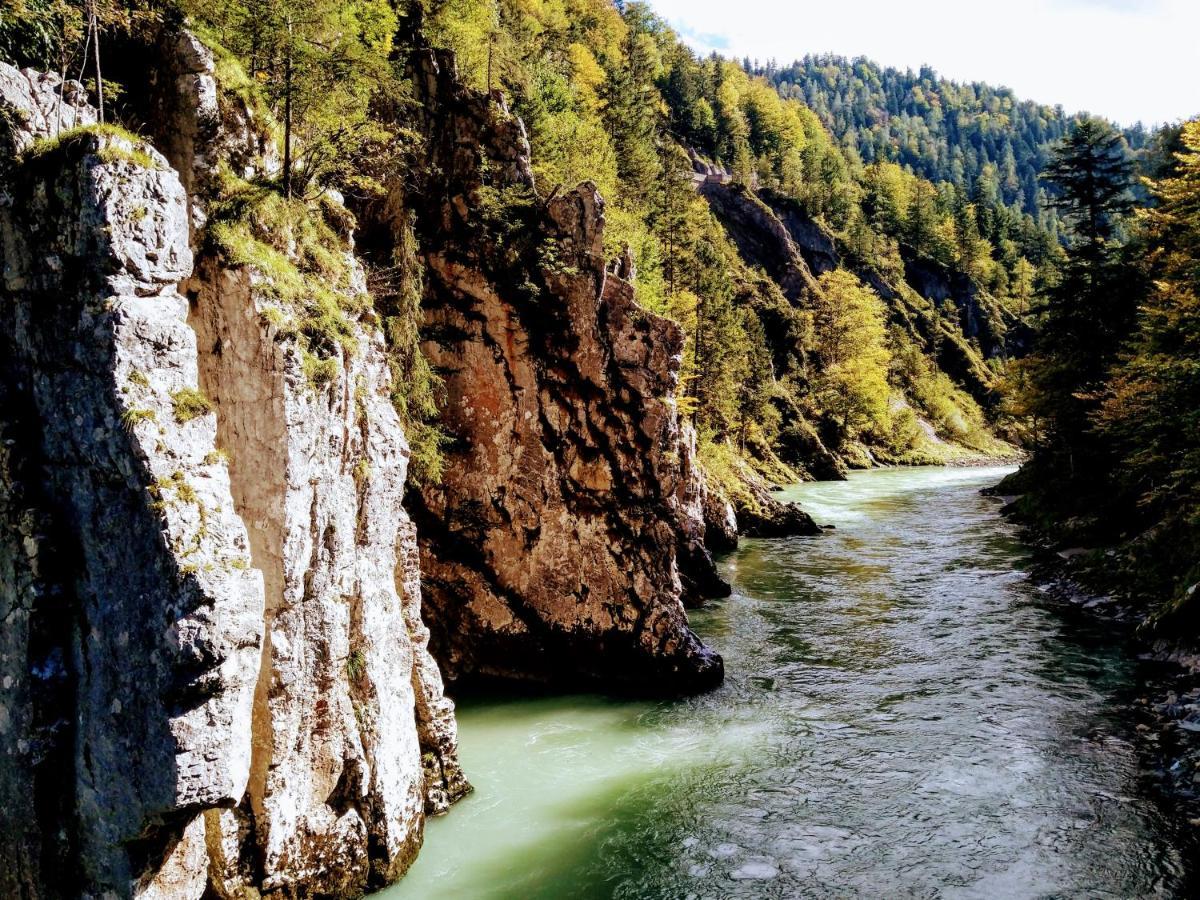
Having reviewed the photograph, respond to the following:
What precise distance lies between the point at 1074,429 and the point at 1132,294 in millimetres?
6393

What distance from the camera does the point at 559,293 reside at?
18938mm

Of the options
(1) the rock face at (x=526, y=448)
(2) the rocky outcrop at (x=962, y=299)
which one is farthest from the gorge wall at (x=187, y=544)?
(2) the rocky outcrop at (x=962, y=299)

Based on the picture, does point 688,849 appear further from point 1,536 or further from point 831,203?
point 831,203

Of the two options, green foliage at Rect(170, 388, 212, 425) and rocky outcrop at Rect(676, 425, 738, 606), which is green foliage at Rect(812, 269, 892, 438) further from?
green foliage at Rect(170, 388, 212, 425)

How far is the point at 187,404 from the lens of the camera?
8305mm

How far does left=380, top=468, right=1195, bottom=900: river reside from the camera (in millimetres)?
11539

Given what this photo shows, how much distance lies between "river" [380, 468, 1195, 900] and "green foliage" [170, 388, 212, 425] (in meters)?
7.51

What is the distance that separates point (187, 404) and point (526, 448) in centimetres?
1069

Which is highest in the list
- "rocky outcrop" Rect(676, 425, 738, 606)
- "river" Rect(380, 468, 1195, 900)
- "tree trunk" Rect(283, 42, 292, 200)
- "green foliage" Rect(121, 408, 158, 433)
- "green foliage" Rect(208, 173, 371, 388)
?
"tree trunk" Rect(283, 42, 292, 200)

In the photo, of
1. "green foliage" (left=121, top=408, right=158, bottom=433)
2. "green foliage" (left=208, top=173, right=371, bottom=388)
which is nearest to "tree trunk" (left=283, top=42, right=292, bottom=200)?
"green foliage" (left=208, top=173, right=371, bottom=388)

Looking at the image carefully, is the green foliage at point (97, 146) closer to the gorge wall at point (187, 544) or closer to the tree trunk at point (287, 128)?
the gorge wall at point (187, 544)

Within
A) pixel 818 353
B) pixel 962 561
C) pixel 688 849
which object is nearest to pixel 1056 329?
pixel 962 561

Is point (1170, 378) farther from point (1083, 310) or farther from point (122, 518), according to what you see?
point (122, 518)

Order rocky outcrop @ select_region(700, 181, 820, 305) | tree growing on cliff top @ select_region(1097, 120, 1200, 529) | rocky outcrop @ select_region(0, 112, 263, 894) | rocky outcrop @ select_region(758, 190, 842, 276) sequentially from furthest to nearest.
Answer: rocky outcrop @ select_region(758, 190, 842, 276) < rocky outcrop @ select_region(700, 181, 820, 305) < tree growing on cliff top @ select_region(1097, 120, 1200, 529) < rocky outcrop @ select_region(0, 112, 263, 894)
